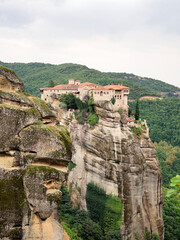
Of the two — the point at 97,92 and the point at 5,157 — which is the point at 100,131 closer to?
the point at 97,92

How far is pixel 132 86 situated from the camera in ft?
256

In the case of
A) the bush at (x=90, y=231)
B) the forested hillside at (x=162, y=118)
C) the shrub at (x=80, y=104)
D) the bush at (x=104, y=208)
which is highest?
the shrub at (x=80, y=104)

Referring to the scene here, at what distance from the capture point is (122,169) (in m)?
26.6

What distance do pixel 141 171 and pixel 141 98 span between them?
50.4 meters

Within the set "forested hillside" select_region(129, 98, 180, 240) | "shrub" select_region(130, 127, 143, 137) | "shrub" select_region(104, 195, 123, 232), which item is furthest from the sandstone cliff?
"forested hillside" select_region(129, 98, 180, 240)

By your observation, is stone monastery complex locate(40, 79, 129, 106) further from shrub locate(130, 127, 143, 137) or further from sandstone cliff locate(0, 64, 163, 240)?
sandstone cliff locate(0, 64, 163, 240)

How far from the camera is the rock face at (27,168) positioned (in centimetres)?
846

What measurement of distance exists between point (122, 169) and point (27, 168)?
1909cm

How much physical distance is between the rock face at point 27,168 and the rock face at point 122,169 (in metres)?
17.6

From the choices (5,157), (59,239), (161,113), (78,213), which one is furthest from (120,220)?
(161,113)

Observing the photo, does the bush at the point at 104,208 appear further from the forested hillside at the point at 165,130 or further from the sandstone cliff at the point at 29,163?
the forested hillside at the point at 165,130

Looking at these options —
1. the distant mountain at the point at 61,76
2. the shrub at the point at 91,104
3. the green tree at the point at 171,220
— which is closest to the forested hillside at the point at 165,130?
the green tree at the point at 171,220

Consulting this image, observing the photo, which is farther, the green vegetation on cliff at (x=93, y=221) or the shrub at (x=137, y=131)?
the shrub at (x=137, y=131)

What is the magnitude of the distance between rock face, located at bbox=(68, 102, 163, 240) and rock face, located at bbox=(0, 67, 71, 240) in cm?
1762
